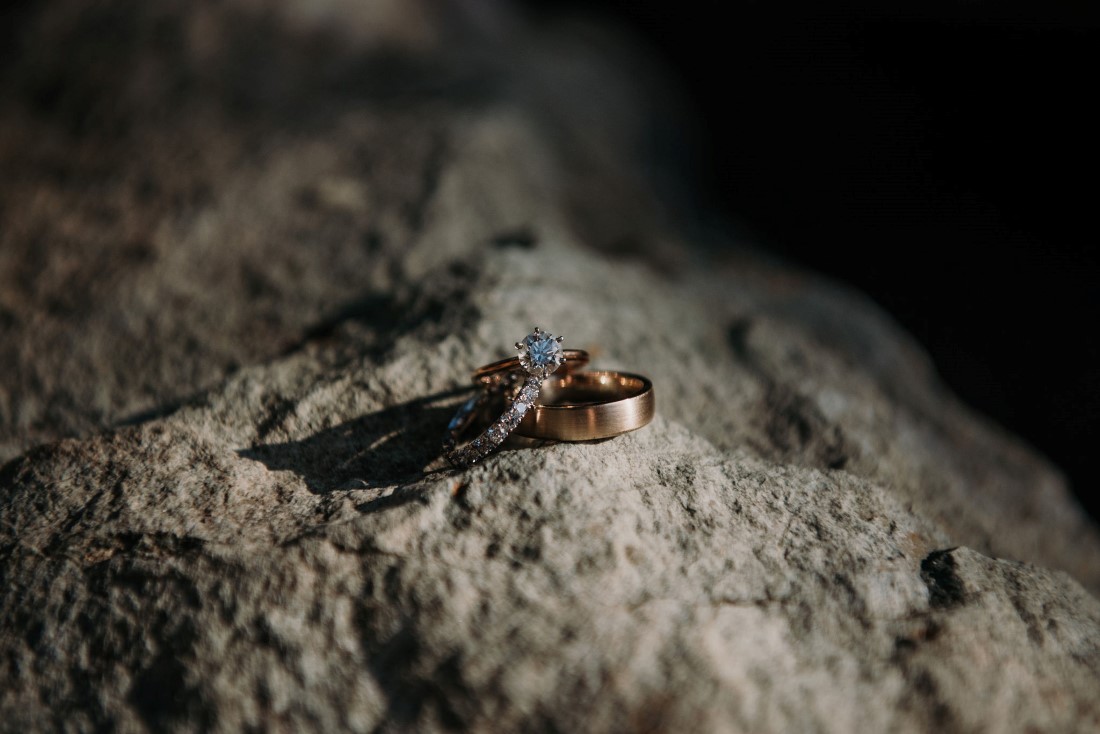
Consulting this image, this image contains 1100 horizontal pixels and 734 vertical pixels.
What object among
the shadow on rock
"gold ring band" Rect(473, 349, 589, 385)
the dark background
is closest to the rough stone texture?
the shadow on rock

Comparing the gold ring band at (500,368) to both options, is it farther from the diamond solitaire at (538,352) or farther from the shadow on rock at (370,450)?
the shadow on rock at (370,450)

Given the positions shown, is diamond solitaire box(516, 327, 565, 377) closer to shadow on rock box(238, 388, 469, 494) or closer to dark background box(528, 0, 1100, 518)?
shadow on rock box(238, 388, 469, 494)

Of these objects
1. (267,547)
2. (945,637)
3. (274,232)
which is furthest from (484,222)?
(945,637)

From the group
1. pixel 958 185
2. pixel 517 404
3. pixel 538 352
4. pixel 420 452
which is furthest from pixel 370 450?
pixel 958 185

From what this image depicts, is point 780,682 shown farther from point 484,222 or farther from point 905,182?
point 905,182

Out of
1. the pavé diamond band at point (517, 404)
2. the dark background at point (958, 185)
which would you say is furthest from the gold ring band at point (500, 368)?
the dark background at point (958, 185)

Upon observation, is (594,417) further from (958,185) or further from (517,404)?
(958,185)
